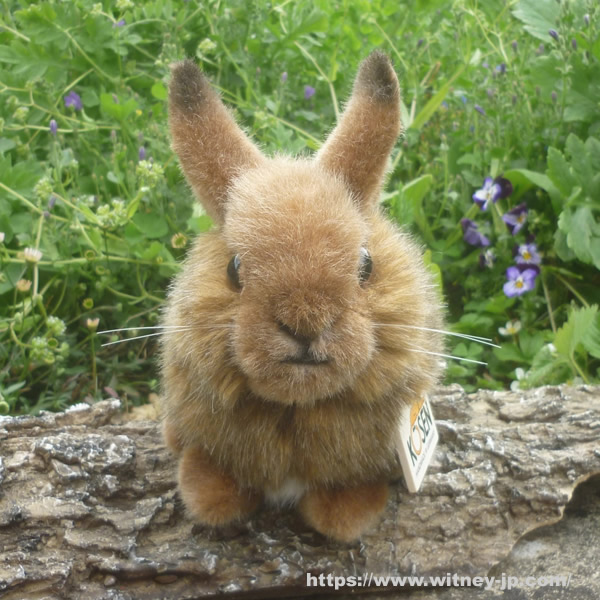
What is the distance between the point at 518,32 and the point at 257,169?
10.4 ft

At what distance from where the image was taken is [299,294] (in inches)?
59.6

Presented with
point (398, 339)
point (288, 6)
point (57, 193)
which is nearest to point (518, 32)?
point (288, 6)

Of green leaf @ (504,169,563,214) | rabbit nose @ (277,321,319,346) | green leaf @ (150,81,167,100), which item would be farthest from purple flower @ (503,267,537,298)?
rabbit nose @ (277,321,319,346)

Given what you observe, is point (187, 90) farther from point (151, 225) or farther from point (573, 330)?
point (573, 330)

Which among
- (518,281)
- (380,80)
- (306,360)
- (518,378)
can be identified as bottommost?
(518,378)

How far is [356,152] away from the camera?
1.78 m

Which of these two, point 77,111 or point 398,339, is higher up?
point 398,339

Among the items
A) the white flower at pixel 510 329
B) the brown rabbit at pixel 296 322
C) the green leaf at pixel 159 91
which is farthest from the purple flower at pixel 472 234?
the brown rabbit at pixel 296 322

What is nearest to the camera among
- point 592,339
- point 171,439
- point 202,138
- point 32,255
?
point 202,138

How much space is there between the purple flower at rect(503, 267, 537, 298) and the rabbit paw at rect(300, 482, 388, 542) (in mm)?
1621

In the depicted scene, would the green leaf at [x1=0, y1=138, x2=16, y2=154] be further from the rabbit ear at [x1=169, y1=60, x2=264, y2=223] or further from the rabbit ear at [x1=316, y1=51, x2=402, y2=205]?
the rabbit ear at [x1=316, y1=51, x2=402, y2=205]

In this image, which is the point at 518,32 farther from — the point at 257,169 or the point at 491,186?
the point at 257,169

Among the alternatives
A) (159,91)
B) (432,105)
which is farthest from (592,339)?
(159,91)

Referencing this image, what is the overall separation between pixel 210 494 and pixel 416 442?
0.52m
